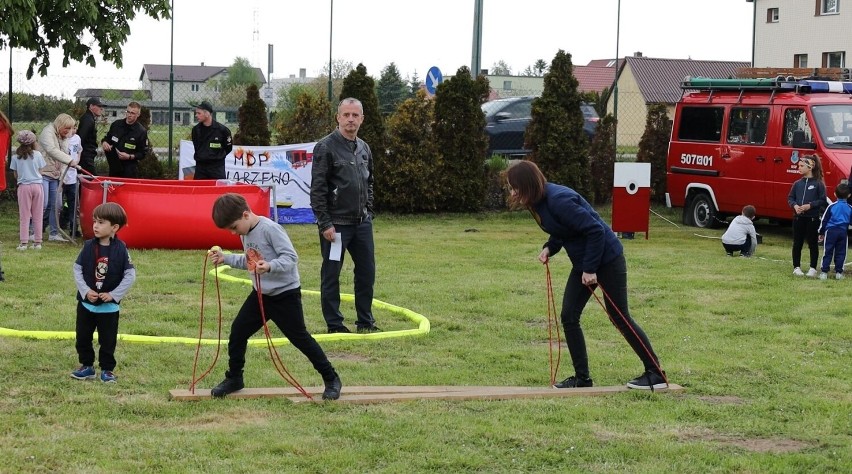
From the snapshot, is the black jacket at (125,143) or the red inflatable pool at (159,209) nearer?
the red inflatable pool at (159,209)

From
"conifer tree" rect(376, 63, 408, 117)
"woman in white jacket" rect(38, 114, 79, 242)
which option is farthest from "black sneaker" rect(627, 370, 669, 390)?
"conifer tree" rect(376, 63, 408, 117)

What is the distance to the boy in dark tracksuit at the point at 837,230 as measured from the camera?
13195 mm

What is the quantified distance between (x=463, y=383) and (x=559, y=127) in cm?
1355

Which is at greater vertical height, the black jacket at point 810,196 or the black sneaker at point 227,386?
the black jacket at point 810,196

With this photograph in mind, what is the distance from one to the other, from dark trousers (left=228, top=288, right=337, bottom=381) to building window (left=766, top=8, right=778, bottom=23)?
48.1m

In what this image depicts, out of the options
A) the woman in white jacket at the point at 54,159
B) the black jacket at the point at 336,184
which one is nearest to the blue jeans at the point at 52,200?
the woman in white jacket at the point at 54,159

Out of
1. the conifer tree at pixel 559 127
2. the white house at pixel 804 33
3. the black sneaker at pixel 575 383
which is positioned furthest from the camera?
the white house at pixel 804 33

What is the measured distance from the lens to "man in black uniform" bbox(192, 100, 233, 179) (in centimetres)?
1571

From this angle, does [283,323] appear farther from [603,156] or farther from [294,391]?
[603,156]

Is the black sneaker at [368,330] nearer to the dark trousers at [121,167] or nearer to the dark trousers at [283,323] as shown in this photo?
the dark trousers at [283,323]

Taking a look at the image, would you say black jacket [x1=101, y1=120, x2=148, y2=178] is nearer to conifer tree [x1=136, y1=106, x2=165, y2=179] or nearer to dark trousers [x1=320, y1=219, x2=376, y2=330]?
conifer tree [x1=136, y1=106, x2=165, y2=179]

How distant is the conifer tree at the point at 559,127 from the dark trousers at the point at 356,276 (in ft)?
37.7

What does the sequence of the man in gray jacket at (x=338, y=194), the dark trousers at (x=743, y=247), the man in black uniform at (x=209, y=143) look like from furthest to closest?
the man in black uniform at (x=209, y=143), the dark trousers at (x=743, y=247), the man in gray jacket at (x=338, y=194)

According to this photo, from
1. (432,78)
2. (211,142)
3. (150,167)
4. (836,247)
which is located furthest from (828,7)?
(211,142)
